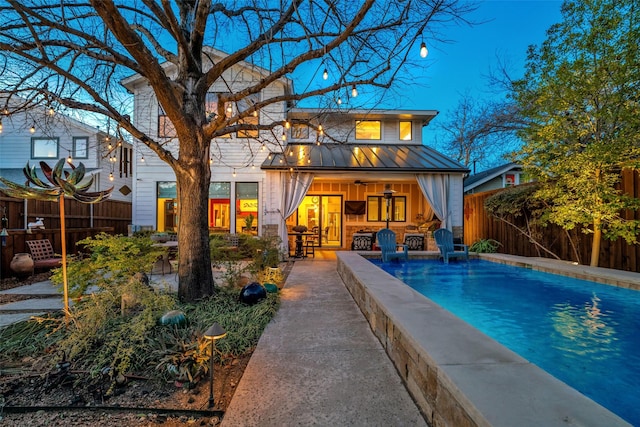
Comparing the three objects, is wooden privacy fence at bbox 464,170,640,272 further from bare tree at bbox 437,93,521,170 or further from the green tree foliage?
bare tree at bbox 437,93,521,170

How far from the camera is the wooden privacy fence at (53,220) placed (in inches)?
269

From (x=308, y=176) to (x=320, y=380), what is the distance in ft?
26.1

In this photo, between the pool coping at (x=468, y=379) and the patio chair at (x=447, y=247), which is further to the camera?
the patio chair at (x=447, y=247)

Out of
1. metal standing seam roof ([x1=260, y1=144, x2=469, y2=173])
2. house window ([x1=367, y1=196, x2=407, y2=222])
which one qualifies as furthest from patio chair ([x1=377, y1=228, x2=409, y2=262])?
house window ([x1=367, y1=196, x2=407, y2=222])

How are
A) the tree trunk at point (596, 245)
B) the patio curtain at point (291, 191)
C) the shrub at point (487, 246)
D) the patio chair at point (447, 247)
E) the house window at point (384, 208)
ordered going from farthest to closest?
the house window at point (384, 208)
the patio curtain at point (291, 191)
the shrub at point (487, 246)
the patio chair at point (447, 247)
the tree trunk at point (596, 245)

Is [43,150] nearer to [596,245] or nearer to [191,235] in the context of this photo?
[191,235]

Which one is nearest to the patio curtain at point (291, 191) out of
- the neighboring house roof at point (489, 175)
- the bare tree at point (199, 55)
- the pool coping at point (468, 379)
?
the bare tree at point (199, 55)

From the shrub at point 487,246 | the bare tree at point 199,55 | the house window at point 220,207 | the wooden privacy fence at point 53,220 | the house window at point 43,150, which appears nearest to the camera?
the bare tree at point 199,55

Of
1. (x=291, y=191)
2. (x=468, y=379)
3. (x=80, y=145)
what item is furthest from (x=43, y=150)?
(x=468, y=379)

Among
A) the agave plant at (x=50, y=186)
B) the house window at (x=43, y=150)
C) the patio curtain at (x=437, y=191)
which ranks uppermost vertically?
the house window at (x=43, y=150)

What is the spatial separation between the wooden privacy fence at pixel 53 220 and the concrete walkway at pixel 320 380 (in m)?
6.82

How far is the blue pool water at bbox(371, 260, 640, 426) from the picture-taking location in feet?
9.29

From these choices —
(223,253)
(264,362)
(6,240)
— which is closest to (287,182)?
(223,253)

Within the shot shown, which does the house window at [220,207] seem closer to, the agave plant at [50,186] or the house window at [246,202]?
the house window at [246,202]
